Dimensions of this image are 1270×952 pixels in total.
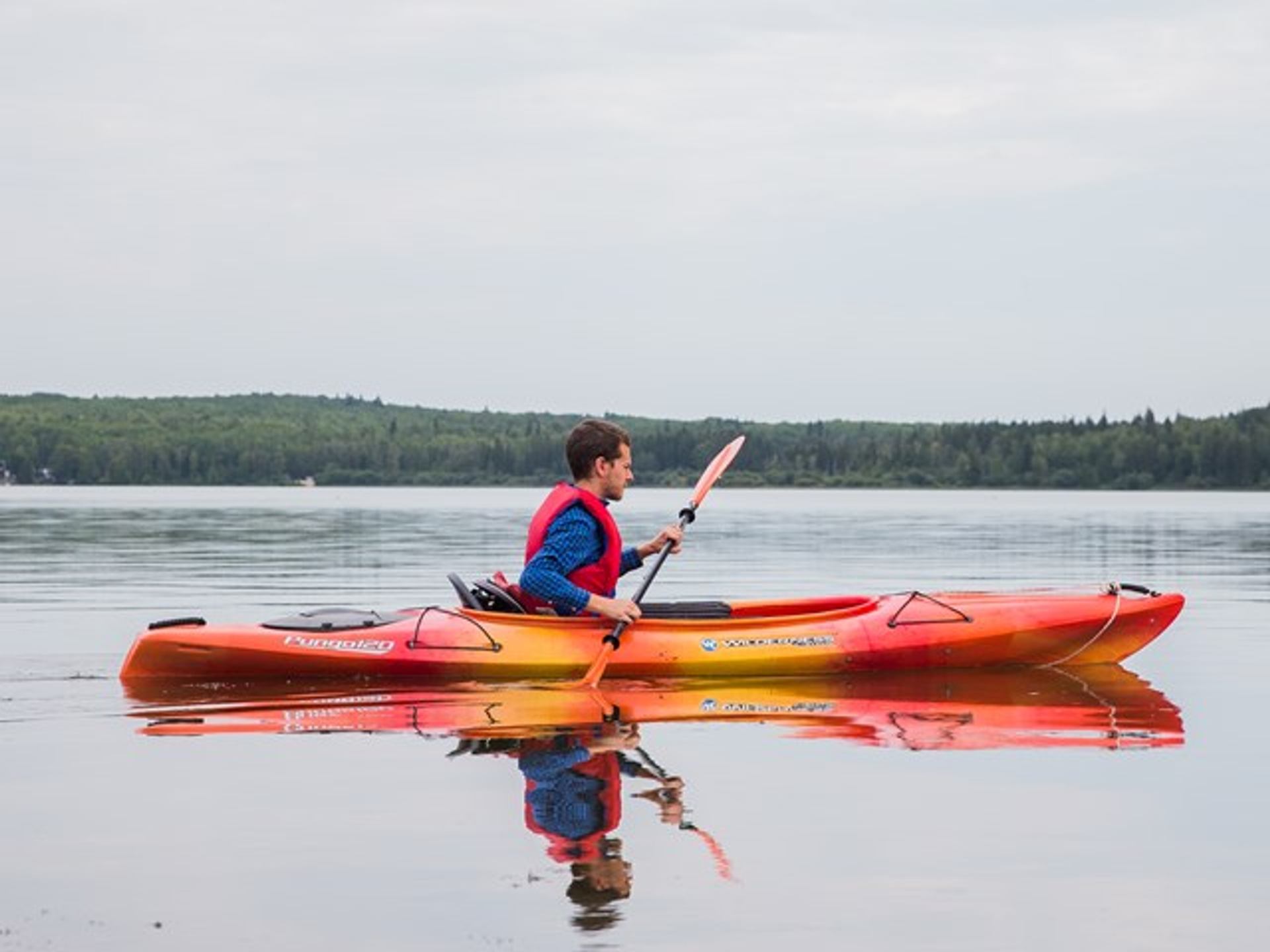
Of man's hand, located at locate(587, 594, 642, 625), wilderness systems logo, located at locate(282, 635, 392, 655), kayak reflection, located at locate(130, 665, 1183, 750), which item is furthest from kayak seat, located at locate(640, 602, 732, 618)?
wilderness systems logo, located at locate(282, 635, 392, 655)

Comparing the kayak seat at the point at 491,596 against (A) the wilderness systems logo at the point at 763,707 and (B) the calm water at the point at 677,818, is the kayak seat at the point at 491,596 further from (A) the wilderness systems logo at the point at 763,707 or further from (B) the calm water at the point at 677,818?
(A) the wilderness systems logo at the point at 763,707

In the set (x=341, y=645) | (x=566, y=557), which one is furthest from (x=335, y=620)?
(x=566, y=557)

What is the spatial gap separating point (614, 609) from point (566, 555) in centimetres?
50

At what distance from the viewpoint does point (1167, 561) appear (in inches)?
1199

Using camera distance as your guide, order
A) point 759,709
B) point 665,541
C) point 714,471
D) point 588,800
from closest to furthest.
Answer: point 588,800
point 759,709
point 665,541
point 714,471

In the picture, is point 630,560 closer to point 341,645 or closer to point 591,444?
point 591,444

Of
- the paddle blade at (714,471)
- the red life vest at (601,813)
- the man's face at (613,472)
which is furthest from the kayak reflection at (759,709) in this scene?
the paddle blade at (714,471)

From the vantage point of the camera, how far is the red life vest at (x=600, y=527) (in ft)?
39.0

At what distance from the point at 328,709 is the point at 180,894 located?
491 centimetres

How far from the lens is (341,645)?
12.5m

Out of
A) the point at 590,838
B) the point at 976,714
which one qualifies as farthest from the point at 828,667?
the point at 590,838

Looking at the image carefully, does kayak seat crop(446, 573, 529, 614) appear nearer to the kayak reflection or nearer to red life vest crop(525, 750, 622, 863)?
the kayak reflection

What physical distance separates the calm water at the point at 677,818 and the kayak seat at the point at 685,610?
96 centimetres

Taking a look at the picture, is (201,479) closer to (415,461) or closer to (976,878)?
(415,461)
